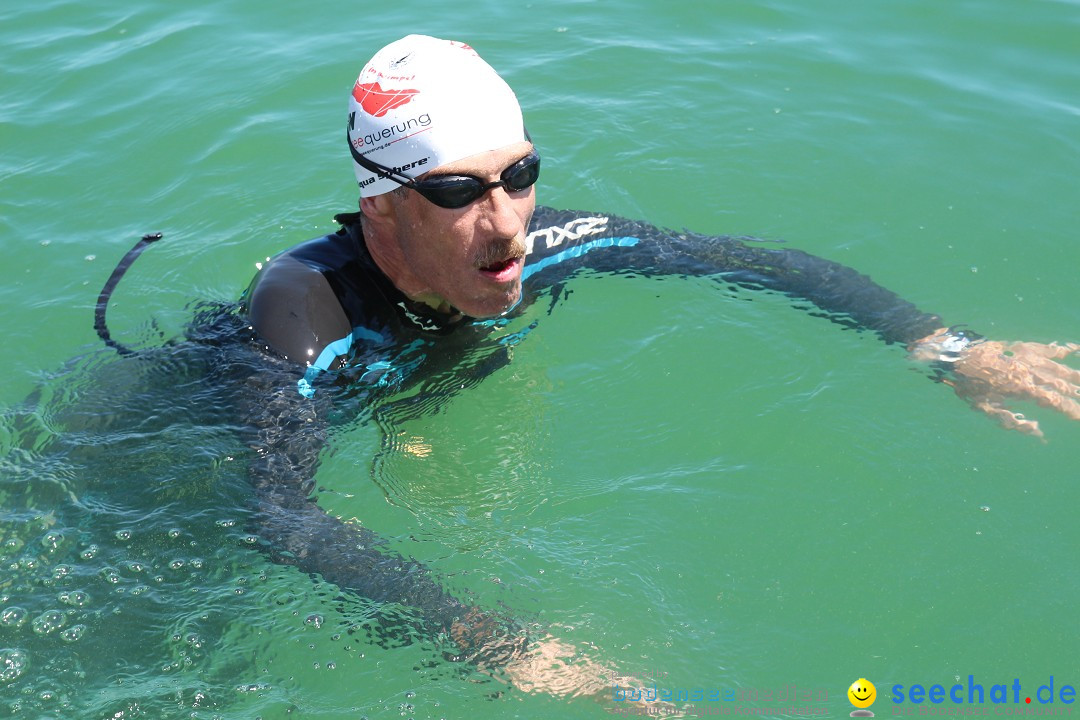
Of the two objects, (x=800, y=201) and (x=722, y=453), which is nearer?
(x=722, y=453)

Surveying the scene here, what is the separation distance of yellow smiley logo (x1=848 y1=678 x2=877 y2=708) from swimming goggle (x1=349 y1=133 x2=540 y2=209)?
2.05 m

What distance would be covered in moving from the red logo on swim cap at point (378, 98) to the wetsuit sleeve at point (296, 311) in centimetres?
65

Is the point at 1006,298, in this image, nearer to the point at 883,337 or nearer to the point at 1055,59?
the point at 883,337

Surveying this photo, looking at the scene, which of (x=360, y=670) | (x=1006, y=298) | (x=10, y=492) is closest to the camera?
(x=360, y=670)

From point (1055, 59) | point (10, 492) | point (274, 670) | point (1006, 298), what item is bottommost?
point (274, 670)

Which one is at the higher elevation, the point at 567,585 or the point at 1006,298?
the point at 1006,298

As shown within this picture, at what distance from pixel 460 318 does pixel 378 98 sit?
0.96m

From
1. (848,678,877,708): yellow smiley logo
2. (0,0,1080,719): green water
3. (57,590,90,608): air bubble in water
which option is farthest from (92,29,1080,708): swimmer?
(848,678,877,708): yellow smiley logo

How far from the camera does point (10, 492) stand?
4023 mm

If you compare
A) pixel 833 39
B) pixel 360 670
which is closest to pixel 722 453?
pixel 360 670

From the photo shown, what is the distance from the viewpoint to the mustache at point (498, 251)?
372cm

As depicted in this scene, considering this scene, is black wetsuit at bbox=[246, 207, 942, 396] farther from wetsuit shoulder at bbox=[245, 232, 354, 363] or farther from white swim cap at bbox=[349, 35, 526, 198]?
white swim cap at bbox=[349, 35, 526, 198]

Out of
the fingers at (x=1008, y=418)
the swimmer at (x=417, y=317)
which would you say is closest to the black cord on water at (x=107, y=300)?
the swimmer at (x=417, y=317)

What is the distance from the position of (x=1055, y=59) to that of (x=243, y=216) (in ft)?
18.3
